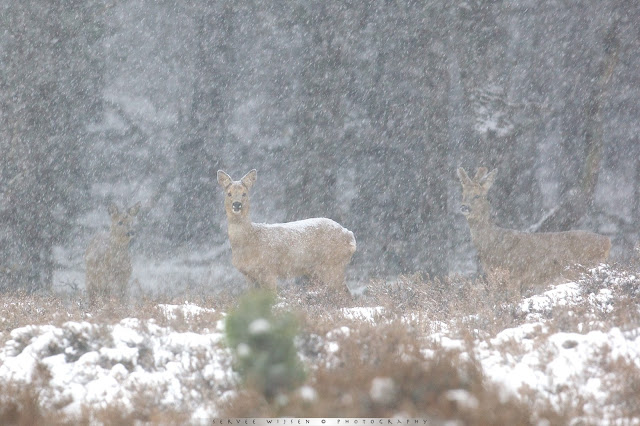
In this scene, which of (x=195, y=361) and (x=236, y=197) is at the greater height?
(x=236, y=197)

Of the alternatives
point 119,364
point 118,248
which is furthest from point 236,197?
point 119,364

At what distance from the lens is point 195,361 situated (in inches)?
224

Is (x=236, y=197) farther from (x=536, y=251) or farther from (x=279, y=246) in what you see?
(x=536, y=251)

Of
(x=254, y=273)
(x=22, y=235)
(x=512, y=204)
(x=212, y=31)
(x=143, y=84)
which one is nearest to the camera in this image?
(x=254, y=273)

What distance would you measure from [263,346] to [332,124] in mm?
11651

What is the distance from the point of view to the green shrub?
4.80 m

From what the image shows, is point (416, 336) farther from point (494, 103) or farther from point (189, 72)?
point (189, 72)

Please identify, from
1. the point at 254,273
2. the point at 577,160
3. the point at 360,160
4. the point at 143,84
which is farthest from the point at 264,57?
the point at 254,273

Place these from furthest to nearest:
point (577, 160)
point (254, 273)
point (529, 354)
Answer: point (577, 160) < point (254, 273) < point (529, 354)

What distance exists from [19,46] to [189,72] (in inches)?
317

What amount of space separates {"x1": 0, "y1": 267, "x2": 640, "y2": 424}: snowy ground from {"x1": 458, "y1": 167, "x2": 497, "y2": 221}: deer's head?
4.87m

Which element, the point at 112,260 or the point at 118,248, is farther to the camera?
the point at 118,248

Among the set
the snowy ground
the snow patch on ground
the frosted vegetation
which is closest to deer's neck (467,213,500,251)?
the frosted vegetation

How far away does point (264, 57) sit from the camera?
2248 cm
